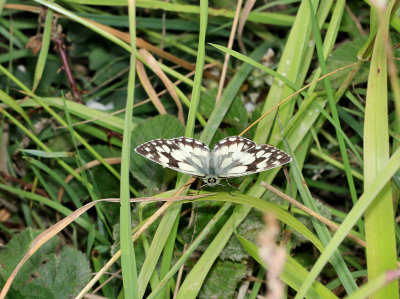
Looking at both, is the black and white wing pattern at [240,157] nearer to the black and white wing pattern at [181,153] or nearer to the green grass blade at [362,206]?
the black and white wing pattern at [181,153]

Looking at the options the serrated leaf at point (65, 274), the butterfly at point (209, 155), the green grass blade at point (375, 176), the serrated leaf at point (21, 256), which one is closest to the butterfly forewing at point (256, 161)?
the butterfly at point (209, 155)

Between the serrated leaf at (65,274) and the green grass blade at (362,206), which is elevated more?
the green grass blade at (362,206)

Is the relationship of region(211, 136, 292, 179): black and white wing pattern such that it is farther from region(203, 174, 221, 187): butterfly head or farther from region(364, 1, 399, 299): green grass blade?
region(364, 1, 399, 299): green grass blade

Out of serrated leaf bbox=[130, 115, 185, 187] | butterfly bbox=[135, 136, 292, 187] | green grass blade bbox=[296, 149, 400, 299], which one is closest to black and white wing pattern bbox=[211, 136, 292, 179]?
butterfly bbox=[135, 136, 292, 187]

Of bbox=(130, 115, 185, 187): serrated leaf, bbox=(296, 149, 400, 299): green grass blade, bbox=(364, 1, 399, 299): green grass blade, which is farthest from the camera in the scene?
bbox=(130, 115, 185, 187): serrated leaf

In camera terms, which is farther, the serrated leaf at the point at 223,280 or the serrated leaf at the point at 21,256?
the serrated leaf at the point at 21,256

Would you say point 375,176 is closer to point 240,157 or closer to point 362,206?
point 362,206

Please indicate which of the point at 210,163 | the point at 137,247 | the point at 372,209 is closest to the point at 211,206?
the point at 210,163
